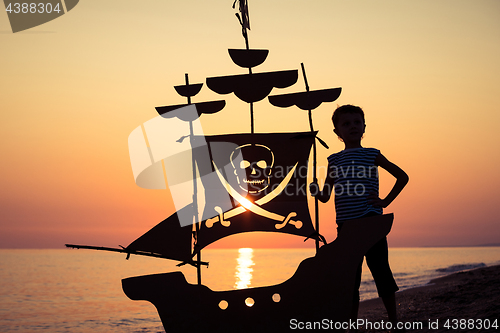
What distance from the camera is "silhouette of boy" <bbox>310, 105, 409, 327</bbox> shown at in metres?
3.87

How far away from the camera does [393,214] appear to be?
3.92 metres

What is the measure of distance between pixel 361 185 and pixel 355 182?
2.5 inches

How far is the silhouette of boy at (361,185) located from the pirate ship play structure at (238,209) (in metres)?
0.46

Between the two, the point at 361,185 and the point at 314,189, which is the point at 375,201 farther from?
the point at 314,189

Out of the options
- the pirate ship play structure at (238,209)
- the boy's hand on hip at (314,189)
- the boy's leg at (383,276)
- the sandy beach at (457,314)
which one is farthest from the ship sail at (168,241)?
the sandy beach at (457,314)

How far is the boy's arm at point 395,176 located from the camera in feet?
12.7

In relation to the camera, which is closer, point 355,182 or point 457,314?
point 355,182

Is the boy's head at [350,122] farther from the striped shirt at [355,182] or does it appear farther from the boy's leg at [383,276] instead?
the boy's leg at [383,276]

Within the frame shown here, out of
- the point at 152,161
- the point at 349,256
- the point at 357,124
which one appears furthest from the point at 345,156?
the point at 152,161

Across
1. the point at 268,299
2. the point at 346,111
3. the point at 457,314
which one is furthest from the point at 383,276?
the point at 457,314

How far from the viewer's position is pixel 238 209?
5094 millimetres

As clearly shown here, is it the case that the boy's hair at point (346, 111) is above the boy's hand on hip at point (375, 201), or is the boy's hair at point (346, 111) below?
above

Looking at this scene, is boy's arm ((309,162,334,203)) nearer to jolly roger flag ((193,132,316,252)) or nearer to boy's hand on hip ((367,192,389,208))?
boy's hand on hip ((367,192,389,208))

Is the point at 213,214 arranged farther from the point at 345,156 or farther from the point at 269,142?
the point at 345,156
